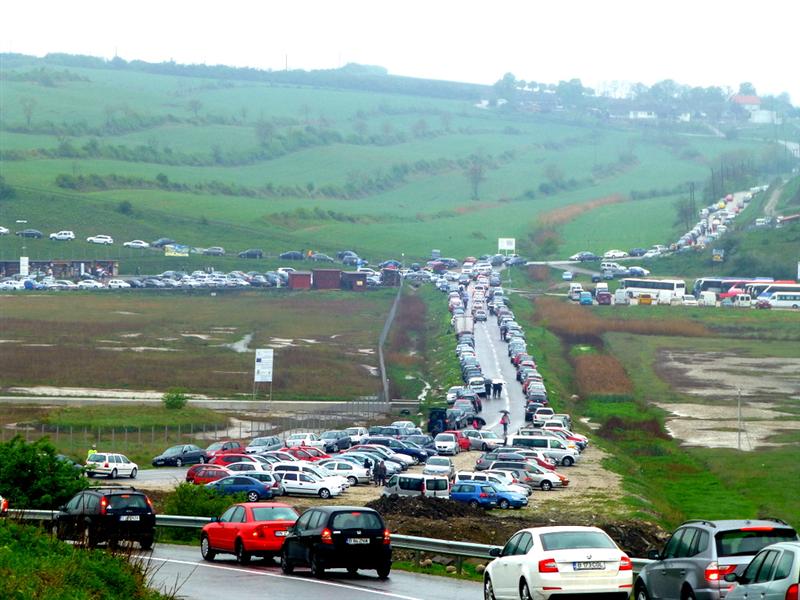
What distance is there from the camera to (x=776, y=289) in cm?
13875

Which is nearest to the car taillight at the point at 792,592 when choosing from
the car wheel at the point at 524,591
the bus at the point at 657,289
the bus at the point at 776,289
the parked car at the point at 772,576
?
the parked car at the point at 772,576

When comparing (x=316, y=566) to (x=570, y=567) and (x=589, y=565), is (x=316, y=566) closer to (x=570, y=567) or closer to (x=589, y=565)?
(x=570, y=567)

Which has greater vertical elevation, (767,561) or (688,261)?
(767,561)

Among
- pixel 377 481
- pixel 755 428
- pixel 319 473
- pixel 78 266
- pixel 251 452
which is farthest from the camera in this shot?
pixel 78 266

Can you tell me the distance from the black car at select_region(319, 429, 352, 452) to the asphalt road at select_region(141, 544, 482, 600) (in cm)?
4101

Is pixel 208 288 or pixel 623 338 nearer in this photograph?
pixel 623 338

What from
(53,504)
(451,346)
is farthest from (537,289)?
(53,504)

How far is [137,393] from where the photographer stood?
3410 inches

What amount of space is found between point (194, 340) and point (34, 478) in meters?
76.5

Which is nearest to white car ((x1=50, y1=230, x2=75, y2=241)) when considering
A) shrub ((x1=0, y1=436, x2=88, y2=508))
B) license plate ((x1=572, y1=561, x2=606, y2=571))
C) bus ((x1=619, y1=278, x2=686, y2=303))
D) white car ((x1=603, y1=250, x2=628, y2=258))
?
bus ((x1=619, y1=278, x2=686, y2=303))

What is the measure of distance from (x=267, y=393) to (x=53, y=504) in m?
55.6

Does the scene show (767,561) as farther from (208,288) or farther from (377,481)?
(208,288)

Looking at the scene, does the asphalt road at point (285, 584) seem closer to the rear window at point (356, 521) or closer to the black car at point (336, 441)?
the rear window at point (356, 521)

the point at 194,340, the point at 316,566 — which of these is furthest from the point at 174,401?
the point at 316,566
